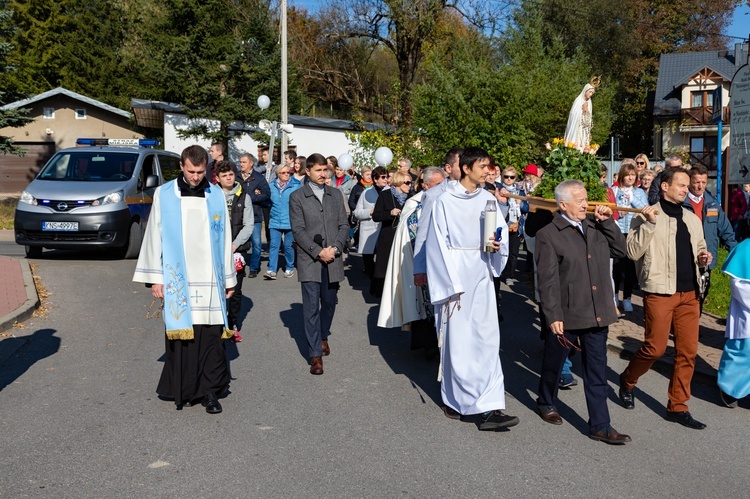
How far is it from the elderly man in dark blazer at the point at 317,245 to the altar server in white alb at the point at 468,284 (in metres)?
1.72

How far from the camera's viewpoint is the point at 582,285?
19.6 feet

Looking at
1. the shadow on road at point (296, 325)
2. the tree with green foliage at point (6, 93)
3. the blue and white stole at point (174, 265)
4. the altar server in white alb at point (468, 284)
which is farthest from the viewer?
the tree with green foliage at point (6, 93)

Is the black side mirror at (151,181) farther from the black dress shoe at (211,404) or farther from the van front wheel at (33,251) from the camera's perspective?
the black dress shoe at (211,404)

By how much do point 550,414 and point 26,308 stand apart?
6745 mm

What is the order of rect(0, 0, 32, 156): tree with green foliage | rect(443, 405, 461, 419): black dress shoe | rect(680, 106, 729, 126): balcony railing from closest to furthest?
1. rect(443, 405, 461, 419): black dress shoe
2. rect(0, 0, 32, 156): tree with green foliage
3. rect(680, 106, 729, 126): balcony railing

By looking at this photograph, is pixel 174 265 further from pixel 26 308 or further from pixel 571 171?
pixel 26 308

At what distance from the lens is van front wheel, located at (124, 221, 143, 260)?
50.7 ft

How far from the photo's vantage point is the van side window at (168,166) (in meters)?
16.9

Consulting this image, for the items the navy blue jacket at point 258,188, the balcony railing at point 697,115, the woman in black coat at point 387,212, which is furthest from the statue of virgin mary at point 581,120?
the balcony railing at point 697,115

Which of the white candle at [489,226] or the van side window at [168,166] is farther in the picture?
the van side window at [168,166]

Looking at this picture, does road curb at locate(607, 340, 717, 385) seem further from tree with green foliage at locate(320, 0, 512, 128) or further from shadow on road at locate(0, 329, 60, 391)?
tree with green foliage at locate(320, 0, 512, 128)

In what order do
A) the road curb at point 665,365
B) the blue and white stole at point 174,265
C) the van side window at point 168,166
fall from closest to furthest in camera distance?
the blue and white stole at point 174,265
the road curb at point 665,365
the van side window at point 168,166

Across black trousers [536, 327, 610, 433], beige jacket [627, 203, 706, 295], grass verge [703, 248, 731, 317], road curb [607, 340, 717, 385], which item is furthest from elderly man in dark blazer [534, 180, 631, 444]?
grass verge [703, 248, 731, 317]

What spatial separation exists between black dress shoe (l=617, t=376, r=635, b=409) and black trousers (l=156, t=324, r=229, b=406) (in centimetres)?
320
